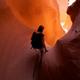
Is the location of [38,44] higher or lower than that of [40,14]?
lower

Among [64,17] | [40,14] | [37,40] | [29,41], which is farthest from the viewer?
[64,17]

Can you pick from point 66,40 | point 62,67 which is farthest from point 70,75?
point 66,40

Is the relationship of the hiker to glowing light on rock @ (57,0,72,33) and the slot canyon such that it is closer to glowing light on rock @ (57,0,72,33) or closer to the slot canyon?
the slot canyon

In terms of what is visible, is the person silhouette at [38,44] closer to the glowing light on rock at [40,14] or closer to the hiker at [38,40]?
the hiker at [38,40]

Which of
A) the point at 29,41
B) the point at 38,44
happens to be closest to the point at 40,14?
the point at 29,41

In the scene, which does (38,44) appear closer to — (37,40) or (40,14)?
(37,40)

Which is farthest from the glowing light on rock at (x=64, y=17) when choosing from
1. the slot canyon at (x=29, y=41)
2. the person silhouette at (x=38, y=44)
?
the person silhouette at (x=38, y=44)

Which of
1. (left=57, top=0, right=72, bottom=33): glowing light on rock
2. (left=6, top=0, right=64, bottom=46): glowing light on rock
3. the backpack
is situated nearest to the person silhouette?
the backpack

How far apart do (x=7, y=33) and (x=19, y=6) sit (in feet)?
0.65

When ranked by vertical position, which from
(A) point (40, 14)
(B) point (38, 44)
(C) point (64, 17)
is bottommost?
(B) point (38, 44)

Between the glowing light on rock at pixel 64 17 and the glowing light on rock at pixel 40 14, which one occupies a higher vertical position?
the glowing light on rock at pixel 64 17

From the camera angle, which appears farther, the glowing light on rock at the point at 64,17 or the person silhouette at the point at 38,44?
the glowing light on rock at the point at 64,17

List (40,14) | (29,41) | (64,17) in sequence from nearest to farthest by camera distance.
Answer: (29,41)
(40,14)
(64,17)

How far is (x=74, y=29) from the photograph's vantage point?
1.00 metres
